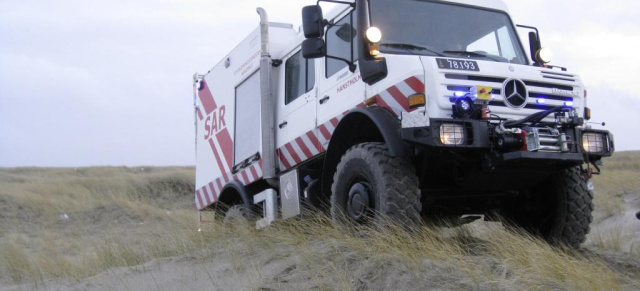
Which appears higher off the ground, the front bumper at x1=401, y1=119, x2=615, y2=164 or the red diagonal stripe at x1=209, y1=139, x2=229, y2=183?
the red diagonal stripe at x1=209, y1=139, x2=229, y2=183

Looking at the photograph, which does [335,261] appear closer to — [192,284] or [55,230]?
[192,284]

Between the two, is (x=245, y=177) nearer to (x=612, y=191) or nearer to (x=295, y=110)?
(x=295, y=110)

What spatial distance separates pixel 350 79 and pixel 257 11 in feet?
8.49

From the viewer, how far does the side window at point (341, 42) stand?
7322mm

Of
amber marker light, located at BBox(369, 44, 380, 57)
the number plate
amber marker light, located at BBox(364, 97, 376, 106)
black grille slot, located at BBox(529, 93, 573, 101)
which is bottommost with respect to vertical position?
black grille slot, located at BBox(529, 93, 573, 101)

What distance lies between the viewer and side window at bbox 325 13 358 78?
732cm

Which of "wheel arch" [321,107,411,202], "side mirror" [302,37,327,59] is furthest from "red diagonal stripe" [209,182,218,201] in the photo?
"side mirror" [302,37,327,59]

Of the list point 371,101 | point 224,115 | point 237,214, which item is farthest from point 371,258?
point 224,115

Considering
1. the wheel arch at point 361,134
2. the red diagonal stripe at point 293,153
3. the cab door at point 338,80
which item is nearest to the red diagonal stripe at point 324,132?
the cab door at point 338,80

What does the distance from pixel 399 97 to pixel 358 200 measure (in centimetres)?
97

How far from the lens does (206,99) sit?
37.3 feet

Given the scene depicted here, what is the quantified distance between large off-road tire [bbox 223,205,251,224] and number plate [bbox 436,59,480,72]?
3.56 m

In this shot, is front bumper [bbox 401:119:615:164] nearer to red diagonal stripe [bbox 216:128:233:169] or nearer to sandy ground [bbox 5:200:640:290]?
sandy ground [bbox 5:200:640:290]

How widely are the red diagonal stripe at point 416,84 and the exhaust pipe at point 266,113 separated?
2.90 meters
